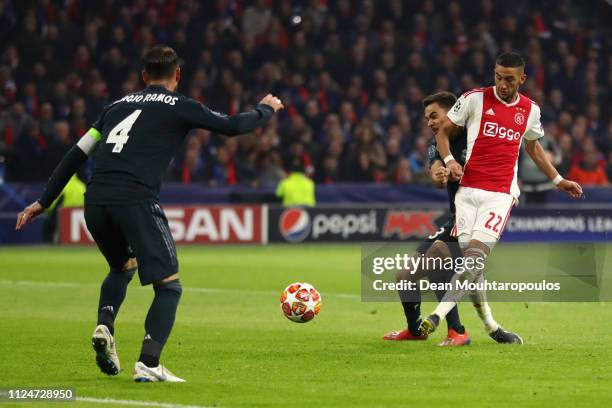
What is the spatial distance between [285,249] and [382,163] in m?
3.88

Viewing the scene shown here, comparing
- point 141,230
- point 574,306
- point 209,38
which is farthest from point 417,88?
point 141,230

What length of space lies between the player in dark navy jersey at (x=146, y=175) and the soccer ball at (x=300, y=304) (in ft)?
9.28

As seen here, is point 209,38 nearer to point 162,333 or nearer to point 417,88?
point 417,88

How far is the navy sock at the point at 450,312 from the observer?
970cm

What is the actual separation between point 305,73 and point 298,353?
17.4 metres

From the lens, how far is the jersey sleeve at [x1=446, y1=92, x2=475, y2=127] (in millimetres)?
9664

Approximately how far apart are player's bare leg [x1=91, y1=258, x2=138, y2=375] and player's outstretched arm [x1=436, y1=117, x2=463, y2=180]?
2579mm

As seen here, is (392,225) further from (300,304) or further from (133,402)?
(133,402)

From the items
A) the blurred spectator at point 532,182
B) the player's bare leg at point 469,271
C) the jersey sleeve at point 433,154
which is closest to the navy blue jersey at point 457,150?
the jersey sleeve at point 433,154

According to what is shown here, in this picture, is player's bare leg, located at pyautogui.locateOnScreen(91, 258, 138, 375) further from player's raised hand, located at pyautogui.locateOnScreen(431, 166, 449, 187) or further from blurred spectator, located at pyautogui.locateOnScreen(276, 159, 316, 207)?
blurred spectator, located at pyautogui.locateOnScreen(276, 159, 316, 207)

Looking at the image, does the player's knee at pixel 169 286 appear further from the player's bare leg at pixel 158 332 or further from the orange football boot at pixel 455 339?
the orange football boot at pixel 455 339

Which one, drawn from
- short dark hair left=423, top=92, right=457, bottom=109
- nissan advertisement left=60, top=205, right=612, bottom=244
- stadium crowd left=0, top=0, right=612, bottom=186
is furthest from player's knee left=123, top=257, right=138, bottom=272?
stadium crowd left=0, top=0, right=612, bottom=186

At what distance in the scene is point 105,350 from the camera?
25.7ft

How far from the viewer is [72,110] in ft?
75.2
